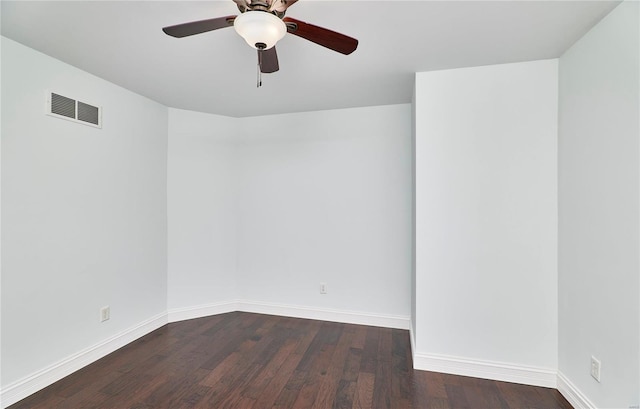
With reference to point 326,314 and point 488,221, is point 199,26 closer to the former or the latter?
point 488,221

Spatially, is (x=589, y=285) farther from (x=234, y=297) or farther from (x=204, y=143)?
(x=204, y=143)

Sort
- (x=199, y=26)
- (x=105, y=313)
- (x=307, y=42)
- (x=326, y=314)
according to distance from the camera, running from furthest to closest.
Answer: (x=326, y=314) < (x=105, y=313) < (x=307, y=42) < (x=199, y=26)

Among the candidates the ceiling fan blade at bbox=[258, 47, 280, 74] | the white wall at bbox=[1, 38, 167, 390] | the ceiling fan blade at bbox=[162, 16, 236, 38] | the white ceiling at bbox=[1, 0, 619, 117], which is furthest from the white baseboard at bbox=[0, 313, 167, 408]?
the ceiling fan blade at bbox=[258, 47, 280, 74]

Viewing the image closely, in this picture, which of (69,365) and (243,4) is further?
(69,365)

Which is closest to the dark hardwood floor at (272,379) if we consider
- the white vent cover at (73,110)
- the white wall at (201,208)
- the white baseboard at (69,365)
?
the white baseboard at (69,365)

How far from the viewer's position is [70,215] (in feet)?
7.98

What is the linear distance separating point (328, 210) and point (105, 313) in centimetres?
236

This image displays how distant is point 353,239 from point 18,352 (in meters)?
2.87

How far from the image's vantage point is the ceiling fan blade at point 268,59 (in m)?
1.61

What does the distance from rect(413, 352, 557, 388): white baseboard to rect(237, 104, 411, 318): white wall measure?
0.83 m

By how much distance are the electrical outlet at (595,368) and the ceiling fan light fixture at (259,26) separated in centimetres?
256

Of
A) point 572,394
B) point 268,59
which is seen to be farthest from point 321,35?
point 572,394

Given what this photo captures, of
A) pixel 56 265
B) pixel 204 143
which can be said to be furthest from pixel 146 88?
pixel 56 265

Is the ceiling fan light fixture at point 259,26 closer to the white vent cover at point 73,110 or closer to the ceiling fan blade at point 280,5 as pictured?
the ceiling fan blade at point 280,5
